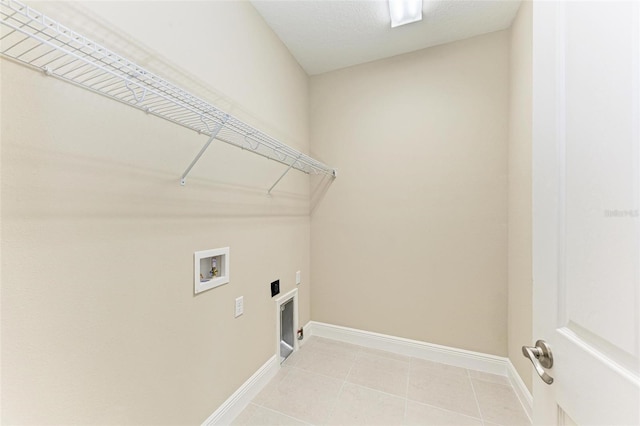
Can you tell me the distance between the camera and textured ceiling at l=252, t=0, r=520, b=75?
168 centimetres

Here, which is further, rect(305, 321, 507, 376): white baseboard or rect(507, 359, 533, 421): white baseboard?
rect(305, 321, 507, 376): white baseboard

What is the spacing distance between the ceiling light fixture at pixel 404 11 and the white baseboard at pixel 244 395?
269 centimetres

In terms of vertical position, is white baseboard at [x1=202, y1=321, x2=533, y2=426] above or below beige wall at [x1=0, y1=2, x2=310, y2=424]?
below

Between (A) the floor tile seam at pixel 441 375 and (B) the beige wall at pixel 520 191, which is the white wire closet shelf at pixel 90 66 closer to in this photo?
(B) the beige wall at pixel 520 191

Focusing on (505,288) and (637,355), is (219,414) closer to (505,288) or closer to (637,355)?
(637,355)

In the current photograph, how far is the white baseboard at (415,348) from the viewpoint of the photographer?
1.92 metres

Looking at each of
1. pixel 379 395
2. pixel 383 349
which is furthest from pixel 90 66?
pixel 383 349

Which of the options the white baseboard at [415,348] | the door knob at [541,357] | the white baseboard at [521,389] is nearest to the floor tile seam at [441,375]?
the white baseboard at [415,348]

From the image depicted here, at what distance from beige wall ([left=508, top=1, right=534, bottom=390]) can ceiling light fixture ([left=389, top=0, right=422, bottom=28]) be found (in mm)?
671

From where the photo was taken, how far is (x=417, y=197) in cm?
213

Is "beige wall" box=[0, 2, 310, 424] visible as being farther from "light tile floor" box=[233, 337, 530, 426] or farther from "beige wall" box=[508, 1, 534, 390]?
"beige wall" box=[508, 1, 534, 390]

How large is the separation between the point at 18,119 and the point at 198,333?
1081 millimetres

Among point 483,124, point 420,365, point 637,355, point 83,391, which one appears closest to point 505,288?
point 420,365

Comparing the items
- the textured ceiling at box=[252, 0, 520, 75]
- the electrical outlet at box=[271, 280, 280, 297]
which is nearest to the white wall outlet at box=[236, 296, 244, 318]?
the electrical outlet at box=[271, 280, 280, 297]
